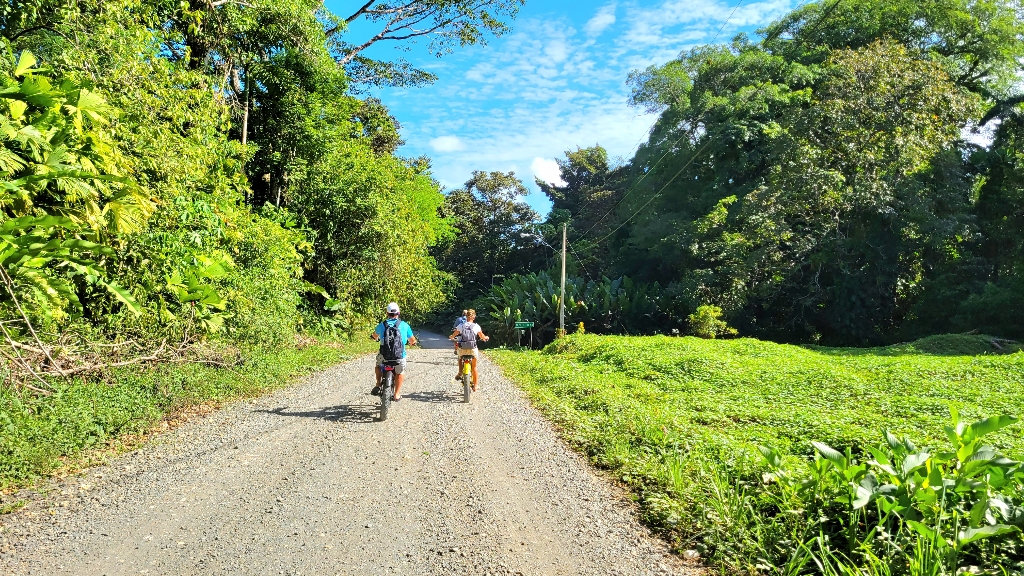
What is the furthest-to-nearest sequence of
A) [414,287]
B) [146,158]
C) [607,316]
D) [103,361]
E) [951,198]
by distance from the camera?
[607,316] → [414,287] → [951,198] → [146,158] → [103,361]

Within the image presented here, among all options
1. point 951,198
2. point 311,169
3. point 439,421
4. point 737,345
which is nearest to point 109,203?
point 439,421

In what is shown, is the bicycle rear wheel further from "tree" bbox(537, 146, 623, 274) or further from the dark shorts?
"tree" bbox(537, 146, 623, 274)

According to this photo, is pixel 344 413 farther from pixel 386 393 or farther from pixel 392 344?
→ pixel 392 344

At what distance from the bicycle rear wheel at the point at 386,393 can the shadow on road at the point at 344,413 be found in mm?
156

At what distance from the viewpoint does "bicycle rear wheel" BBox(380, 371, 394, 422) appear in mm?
8078

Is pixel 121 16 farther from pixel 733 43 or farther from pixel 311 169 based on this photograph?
pixel 733 43

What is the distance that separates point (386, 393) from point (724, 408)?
522cm

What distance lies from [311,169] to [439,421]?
1262cm

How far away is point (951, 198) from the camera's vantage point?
957 inches

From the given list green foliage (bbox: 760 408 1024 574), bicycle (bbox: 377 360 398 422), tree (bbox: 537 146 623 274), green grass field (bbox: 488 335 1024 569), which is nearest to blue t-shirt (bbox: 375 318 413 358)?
bicycle (bbox: 377 360 398 422)

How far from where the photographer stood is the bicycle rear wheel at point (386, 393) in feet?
26.5

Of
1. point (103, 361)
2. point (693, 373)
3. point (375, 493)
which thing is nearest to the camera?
point (375, 493)

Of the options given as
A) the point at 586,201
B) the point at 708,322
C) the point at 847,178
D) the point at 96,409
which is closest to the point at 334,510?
the point at 96,409

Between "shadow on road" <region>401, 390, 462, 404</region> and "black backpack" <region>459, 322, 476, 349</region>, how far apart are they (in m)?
0.91
